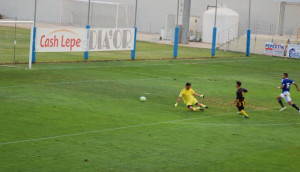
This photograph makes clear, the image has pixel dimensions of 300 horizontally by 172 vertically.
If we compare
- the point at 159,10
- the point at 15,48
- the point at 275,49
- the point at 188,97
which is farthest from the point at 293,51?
the point at 188,97

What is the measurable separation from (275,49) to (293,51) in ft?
5.76

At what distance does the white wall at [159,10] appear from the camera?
59.8m

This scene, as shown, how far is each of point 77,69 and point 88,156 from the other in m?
18.8

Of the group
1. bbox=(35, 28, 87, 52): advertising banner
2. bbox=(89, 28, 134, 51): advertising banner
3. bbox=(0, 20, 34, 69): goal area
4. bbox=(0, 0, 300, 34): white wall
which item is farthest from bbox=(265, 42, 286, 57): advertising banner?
bbox=(0, 20, 34, 69): goal area

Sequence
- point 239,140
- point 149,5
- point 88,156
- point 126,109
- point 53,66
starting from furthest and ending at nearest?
1. point 149,5
2. point 53,66
3. point 126,109
4. point 239,140
5. point 88,156

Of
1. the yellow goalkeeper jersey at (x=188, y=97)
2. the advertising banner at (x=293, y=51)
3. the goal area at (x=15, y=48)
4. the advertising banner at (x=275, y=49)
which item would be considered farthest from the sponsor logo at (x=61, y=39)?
the advertising banner at (x=293, y=51)

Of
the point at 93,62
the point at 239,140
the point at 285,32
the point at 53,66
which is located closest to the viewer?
the point at 239,140

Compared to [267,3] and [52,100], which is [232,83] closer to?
[52,100]

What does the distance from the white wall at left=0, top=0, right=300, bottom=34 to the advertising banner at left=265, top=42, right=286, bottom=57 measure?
8061 millimetres

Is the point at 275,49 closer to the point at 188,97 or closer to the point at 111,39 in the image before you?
the point at 111,39

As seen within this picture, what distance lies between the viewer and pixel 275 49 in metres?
50.2

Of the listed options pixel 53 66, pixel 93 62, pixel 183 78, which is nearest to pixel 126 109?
pixel 183 78

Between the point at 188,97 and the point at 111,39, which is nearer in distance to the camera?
the point at 188,97

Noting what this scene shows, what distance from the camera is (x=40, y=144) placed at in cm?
1634
